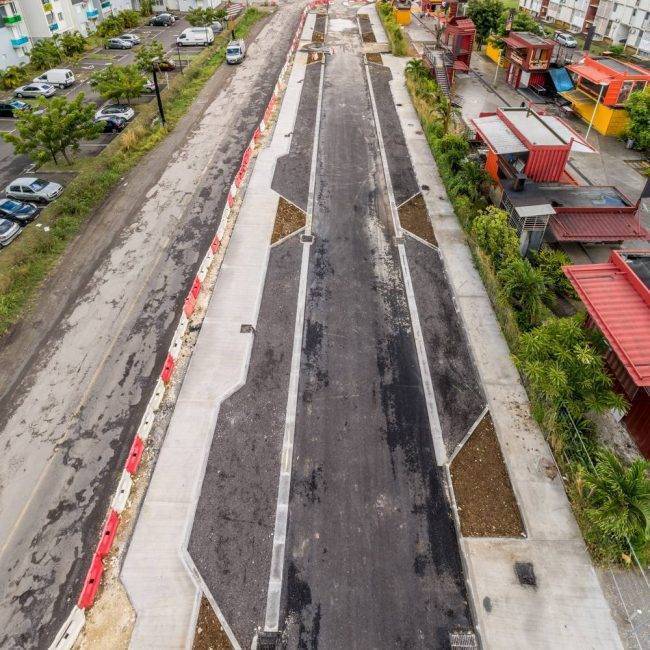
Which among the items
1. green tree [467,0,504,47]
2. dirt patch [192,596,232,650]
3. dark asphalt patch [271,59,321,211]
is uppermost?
green tree [467,0,504,47]

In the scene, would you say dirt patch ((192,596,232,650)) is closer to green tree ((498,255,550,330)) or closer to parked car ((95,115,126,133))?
green tree ((498,255,550,330))

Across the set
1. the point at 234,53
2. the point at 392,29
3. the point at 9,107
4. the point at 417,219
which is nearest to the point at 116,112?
the point at 9,107

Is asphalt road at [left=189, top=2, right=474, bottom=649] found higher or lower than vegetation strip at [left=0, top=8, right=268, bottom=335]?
lower

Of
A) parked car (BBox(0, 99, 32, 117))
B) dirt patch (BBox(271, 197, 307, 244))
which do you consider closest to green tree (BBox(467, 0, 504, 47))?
dirt patch (BBox(271, 197, 307, 244))

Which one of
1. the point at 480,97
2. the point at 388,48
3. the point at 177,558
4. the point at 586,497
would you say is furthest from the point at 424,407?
the point at 388,48

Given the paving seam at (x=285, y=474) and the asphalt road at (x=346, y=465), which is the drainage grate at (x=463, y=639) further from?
the paving seam at (x=285, y=474)

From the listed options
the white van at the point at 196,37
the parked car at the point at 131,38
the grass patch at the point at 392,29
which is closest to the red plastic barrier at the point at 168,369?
the grass patch at the point at 392,29
